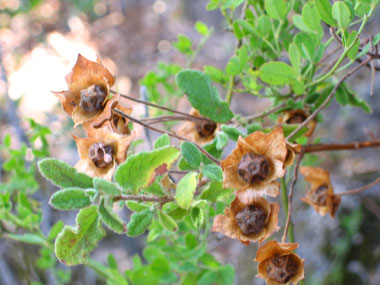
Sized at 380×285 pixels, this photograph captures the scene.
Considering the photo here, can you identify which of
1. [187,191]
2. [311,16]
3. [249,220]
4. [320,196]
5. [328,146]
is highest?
[311,16]

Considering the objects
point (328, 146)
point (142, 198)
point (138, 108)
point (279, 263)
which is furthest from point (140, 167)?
point (138, 108)

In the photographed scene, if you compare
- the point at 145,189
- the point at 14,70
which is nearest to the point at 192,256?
the point at 145,189

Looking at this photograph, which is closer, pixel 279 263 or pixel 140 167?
pixel 140 167

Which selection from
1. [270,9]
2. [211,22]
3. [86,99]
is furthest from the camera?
[211,22]

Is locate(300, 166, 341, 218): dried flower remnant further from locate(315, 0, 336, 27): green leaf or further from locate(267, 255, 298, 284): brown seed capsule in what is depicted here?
locate(315, 0, 336, 27): green leaf

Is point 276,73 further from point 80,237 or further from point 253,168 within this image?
point 80,237

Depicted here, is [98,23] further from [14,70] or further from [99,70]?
[99,70]

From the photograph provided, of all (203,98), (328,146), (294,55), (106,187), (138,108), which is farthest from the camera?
(138,108)
